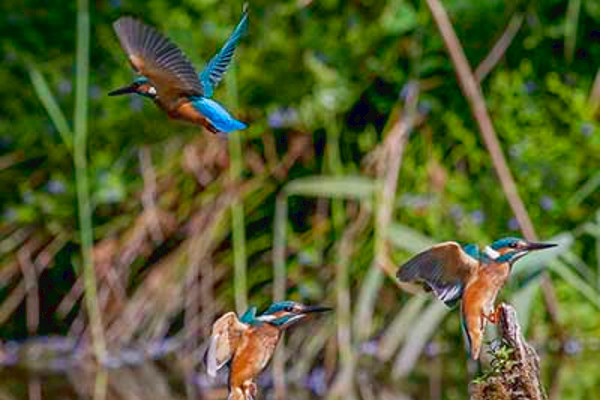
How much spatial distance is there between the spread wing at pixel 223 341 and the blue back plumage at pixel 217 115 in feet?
→ 0.79

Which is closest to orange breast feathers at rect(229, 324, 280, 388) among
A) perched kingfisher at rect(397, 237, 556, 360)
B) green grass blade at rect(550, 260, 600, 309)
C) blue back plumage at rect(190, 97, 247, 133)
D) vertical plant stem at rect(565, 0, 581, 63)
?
perched kingfisher at rect(397, 237, 556, 360)

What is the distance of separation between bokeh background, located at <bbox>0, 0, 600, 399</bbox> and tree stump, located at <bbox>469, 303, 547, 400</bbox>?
12.6ft

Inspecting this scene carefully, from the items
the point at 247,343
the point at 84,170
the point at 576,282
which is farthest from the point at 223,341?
the point at 576,282

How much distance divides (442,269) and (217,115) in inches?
12.3

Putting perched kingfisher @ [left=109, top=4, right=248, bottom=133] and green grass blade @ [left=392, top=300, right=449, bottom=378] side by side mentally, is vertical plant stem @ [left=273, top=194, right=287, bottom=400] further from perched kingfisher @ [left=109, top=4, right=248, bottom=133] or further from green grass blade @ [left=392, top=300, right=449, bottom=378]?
perched kingfisher @ [left=109, top=4, right=248, bottom=133]

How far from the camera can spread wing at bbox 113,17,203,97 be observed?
1.93 m

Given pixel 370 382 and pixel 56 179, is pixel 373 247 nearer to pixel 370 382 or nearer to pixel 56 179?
pixel 370 382

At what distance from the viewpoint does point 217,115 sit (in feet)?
6.23

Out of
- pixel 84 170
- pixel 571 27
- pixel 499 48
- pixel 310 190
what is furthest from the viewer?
pixel 571 27

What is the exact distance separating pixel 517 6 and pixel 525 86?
0.33 m

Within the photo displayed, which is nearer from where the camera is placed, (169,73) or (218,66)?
(169,73)

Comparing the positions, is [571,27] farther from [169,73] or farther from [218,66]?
[169,73]

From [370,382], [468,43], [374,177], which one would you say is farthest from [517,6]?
[370,382]

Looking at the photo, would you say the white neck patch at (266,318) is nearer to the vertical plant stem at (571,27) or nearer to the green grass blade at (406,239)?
the green grass blade at (406,239)
